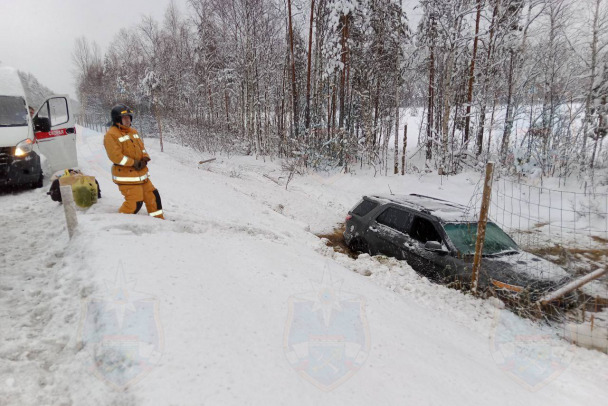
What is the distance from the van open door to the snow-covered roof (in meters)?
0.59

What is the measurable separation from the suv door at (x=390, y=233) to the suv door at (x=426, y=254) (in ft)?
0.54

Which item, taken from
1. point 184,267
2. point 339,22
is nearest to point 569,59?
point 339,22

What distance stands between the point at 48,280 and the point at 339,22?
17900 millimetres

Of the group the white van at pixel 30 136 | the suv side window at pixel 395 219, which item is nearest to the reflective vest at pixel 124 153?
the white van at pixel 30 136

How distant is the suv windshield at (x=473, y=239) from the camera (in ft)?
17.5

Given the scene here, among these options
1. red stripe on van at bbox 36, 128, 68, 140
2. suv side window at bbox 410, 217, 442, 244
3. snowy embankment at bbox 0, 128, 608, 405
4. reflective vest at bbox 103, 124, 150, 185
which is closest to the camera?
snowy embankment at bbox 0, 128, 608, 405

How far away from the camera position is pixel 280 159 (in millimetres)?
20031

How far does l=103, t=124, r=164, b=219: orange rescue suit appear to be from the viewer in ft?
16.5

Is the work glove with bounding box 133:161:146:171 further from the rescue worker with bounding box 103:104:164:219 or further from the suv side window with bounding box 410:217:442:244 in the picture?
the suv side window with bounding box 410:217:442:244

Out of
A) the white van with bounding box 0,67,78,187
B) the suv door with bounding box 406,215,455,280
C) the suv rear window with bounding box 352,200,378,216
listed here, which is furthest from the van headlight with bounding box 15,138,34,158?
the suv door with bounding box 406,215,455,280

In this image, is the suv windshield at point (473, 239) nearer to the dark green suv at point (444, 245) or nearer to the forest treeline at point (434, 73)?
the dark green suv at point (444, 245)

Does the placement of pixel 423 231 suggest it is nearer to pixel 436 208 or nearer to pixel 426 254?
pixel 426 254

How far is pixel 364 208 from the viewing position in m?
7.39

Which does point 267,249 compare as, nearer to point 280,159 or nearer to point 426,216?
point 426,216
